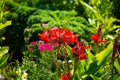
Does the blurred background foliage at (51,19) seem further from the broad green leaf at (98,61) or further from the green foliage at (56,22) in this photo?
the broad green leaf at (98,61)

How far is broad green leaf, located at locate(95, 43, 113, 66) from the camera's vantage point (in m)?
4.29

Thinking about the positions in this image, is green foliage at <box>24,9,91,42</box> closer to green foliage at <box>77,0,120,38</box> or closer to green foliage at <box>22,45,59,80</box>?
green foliage at <box>77,0,120,38</box>

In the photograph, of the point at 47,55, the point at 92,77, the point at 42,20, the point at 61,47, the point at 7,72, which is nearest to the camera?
the point at 92,77

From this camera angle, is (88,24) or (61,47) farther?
(88,24)

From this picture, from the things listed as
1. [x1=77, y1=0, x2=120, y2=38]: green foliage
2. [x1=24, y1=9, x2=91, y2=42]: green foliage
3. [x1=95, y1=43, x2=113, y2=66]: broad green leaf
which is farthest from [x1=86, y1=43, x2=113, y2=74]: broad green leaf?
[x1=77, y1=0, x2=120, y2=38]: green foliage

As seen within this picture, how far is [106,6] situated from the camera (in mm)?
7371

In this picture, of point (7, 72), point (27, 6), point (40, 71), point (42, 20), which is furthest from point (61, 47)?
point (27, 6)

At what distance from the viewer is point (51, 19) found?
7.00m

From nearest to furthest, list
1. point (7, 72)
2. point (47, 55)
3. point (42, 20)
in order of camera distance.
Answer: point (47, 55), point (7, 72), point (42, 20)

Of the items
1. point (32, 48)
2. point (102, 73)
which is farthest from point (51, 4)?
point (102, 73)

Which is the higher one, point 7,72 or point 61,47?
point 61,47

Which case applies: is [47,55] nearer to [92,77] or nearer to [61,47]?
[61,47]

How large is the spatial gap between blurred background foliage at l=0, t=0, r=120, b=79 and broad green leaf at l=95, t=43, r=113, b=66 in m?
2.32

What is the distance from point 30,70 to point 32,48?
0.83 meters
